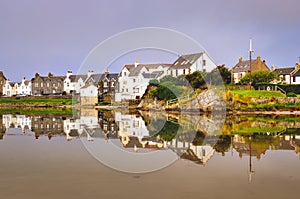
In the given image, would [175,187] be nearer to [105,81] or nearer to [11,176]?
[11,176]

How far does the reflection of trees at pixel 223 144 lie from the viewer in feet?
54.5

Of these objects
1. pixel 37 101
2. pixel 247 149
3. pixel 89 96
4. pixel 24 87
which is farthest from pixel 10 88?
pixel 247 149

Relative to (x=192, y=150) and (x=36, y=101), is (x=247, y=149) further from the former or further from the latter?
(x=36, y=101)

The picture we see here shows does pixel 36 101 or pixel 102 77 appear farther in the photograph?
pixel 102 77

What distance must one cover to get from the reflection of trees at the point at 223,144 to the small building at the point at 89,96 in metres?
67.4

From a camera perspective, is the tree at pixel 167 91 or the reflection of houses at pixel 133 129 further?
the tree at pixel 167 91

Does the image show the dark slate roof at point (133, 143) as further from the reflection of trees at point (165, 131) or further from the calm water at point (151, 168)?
the reflection of trees at point (165, 131)

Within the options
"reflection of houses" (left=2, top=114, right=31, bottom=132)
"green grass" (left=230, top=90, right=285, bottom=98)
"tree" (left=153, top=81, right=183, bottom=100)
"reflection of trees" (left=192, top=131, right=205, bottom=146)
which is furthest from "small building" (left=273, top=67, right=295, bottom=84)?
"reflection of trees" (left=192, top=131, right=205, bottom=146)

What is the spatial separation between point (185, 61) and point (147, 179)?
68.3 meters

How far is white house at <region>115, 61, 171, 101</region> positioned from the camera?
84562mm

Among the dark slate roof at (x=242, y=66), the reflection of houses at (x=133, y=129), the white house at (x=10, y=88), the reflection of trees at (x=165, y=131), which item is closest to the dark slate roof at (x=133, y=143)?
the reflection of houses at (x=133, y=129)

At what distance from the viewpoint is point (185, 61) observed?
78.0 m

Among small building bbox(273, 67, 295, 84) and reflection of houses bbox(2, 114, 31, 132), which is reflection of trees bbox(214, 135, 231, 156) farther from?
small building bbox(273, 67, 295, 84)

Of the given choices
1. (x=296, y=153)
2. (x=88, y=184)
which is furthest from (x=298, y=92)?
(x=88, y=184)
